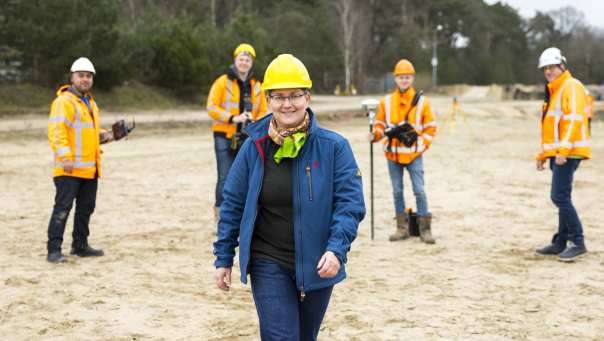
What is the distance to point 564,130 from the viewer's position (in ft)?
24.8

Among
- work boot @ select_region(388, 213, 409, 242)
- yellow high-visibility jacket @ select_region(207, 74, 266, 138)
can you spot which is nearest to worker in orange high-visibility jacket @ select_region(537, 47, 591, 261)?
work boot @ select_region(388, 213, 409, 242)

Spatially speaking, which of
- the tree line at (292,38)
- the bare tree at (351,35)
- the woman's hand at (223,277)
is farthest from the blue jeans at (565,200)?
the bare tree at (351,35)

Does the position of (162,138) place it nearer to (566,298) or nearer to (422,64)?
(566,298)

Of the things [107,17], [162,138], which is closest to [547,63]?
[162,138]

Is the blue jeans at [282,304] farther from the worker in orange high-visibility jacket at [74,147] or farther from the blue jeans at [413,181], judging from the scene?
the blue jeans at [413,181]

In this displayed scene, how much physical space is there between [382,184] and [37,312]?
8.37m

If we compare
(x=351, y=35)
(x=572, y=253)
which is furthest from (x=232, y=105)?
(x=351, y=35)

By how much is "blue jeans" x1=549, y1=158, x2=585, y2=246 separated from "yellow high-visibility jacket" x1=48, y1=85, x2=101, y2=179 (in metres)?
4.63

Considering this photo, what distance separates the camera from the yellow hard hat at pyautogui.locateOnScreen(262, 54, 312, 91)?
3707 mm

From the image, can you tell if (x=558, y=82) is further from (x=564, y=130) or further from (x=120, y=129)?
(x=120, y=129)

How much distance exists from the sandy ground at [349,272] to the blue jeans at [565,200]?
12.4 inches

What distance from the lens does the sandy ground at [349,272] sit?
577 cm

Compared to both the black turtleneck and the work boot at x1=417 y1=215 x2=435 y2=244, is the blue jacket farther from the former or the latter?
the work boot at x1=417 y1=215 x2=435 y2=244

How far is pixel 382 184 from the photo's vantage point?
1358cm
